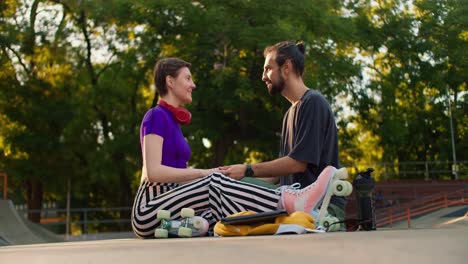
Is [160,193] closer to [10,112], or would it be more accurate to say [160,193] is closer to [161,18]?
[161,18]

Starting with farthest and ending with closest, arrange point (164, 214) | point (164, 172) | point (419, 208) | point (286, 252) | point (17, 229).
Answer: point (419, 208)
point (17, 229)
point (164, 172)
point (164, 214)
point (286, 252)

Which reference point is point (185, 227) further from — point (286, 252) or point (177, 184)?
point (286, 252)

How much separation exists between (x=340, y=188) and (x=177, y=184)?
933 mm

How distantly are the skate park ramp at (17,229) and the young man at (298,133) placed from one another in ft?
45.8

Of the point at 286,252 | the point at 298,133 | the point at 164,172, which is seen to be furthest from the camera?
the point at 298,133

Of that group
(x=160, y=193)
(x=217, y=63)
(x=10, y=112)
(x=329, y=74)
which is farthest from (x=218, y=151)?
(x=160, y=193)

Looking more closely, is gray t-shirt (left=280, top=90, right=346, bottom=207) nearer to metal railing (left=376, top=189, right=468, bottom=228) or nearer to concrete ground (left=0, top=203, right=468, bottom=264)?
concrete ground (left=0, top=203, right=468, bottom=264)

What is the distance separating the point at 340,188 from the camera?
3006mm

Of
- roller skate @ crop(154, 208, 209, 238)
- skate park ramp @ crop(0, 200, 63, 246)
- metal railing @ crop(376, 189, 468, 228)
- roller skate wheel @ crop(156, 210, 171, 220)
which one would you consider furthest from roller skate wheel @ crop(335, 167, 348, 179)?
metal railing @ crop(376, 189, 468, 228)

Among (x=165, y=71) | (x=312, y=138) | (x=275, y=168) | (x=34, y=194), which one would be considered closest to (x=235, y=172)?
(x=275, y=168)

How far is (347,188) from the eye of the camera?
297cm

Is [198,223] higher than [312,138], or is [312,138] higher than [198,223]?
[312,138]

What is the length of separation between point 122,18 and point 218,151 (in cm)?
484

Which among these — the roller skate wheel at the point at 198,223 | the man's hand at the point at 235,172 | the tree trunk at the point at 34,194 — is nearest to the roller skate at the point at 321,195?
the roller skate wheel at the point at 198,223
